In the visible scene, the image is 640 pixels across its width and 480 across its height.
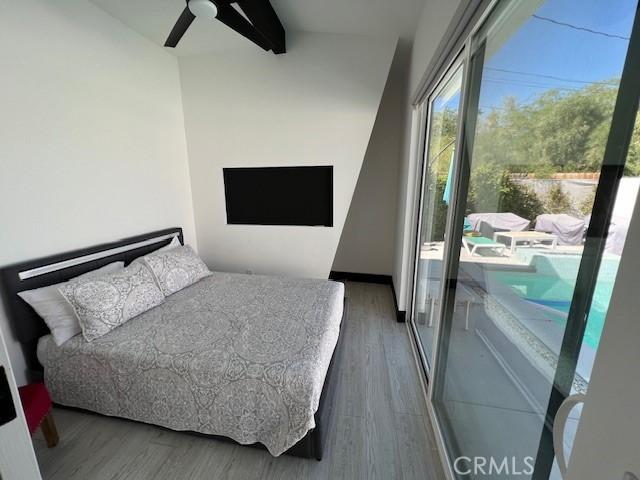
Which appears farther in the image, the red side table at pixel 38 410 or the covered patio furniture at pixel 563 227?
the red side table at pixel 38 410

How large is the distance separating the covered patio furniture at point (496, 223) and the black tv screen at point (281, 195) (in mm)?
1917

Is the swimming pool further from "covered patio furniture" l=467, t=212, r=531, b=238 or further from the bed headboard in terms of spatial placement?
the bed headboard

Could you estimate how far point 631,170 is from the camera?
0.55m

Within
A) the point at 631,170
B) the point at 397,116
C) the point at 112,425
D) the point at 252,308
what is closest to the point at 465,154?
the point at 631,170

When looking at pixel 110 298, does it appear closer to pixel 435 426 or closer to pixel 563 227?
pixel 435 426

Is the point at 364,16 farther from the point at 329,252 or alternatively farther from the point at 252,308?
the point at 252,308

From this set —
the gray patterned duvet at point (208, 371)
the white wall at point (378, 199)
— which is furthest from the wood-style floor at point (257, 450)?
the white wall at point (378, 199)

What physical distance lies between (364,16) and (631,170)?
99.9 inches

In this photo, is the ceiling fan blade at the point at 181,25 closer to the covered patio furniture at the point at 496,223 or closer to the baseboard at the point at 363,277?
the covered patio furniture at the point at 496,223

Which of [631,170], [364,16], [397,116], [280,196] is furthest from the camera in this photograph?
[397,116]

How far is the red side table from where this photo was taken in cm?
135

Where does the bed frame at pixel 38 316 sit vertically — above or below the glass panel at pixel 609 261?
below

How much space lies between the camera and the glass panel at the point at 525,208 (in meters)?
0.66

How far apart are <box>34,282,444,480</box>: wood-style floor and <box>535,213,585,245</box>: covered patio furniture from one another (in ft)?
4.61
